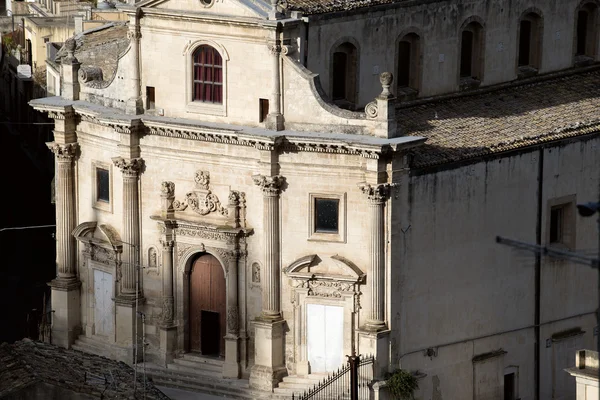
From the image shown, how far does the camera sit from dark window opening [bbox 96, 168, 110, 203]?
72.6 metres

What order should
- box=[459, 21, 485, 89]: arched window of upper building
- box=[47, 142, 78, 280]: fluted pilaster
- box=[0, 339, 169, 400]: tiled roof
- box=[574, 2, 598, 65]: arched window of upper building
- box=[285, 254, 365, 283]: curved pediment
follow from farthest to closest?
1. box=[574, 2, 598, 65]: arched window of upper building
2. box=[459, 21, 485, 89]: arched window of upper building
3. box=[47, 142, 78, 280]: fluted pilaster
4. box=[285, 254, 365, 283]: curved pediment
5. box=[0, 339, 169, 400]: tiled roof

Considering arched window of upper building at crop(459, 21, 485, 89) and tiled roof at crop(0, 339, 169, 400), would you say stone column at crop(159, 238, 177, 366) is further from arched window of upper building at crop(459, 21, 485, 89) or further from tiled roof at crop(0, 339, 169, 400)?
arched window of upper building at crop(459, 21, 485, 89)

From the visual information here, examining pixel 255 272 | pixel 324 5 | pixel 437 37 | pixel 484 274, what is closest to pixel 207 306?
pixel 255 272

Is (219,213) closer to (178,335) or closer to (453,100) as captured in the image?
(178,335)

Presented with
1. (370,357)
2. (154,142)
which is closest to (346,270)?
(370,357)

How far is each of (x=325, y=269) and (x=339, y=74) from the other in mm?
6441

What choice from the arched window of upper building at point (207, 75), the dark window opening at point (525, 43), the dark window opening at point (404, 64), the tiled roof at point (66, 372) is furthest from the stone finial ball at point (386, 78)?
the dark window opening at point (525, 43)

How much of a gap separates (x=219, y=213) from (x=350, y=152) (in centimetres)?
526

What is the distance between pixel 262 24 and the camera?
6744 centimetres

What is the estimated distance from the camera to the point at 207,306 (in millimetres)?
71188

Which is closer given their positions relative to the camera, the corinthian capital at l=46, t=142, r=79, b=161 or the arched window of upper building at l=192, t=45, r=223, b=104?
the arched window of upper building at l=192, t=45, r=223, b=104

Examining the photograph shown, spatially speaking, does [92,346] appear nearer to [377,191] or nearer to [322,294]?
[322,294]

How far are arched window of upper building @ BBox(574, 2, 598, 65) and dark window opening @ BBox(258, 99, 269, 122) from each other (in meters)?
14.9

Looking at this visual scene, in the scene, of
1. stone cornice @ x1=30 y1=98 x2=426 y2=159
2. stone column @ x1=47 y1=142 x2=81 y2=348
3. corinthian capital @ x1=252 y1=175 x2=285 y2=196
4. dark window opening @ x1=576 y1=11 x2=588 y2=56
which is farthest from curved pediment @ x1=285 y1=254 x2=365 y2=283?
dark window opening @ x1=576 y1=11 x2=588 y2=56
